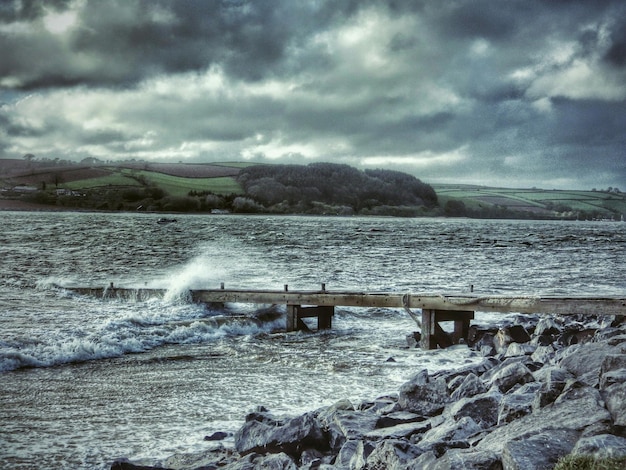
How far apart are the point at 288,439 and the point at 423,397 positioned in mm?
2648

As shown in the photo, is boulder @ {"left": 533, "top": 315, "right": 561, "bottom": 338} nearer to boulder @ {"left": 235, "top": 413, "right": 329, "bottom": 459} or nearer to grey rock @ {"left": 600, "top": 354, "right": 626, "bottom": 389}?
grey rock @ {"left": 600, "top": 354, "right": 626, "bottom": 389}

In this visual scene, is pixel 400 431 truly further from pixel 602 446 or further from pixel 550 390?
pixel 602 446

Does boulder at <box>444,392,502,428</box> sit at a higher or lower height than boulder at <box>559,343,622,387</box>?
lower

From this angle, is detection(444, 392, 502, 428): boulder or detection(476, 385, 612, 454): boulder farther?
detection(444, 392, 502, 428): boulder

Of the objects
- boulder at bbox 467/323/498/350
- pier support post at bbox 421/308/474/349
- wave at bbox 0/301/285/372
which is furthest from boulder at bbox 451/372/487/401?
wave at bbox 0/301/285/372

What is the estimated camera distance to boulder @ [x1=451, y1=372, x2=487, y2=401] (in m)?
9.84

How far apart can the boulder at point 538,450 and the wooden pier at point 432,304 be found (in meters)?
12.6

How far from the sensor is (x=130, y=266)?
50531 mm

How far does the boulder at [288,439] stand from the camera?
8.31 meters

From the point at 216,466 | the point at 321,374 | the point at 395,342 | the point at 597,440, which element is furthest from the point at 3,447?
the point at 395,342

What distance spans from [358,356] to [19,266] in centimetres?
3710

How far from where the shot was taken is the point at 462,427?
7.54m

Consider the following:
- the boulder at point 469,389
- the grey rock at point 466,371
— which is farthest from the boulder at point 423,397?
the grey rock at point 466,371

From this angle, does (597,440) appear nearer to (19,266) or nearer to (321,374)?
(321,374)
